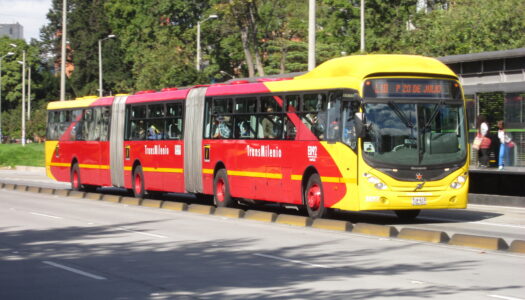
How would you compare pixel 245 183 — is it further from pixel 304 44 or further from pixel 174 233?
pixel 304 44

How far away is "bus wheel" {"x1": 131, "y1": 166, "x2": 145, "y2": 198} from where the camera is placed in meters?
32.2

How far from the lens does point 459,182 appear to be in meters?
21.1

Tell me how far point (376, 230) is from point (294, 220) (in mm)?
3178

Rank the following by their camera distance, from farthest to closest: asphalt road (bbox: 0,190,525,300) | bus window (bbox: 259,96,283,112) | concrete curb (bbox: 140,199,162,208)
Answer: concrete curb (bbox: 140,199,162,208)
bus window (bbox: 259,96,283,112)
asphalt road (bbox: 0,190,525,300)

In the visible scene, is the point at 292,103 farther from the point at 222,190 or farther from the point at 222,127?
the point at 222,190

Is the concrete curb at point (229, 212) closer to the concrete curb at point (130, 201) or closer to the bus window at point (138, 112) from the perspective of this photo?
the concrete curb at point (130, 201)

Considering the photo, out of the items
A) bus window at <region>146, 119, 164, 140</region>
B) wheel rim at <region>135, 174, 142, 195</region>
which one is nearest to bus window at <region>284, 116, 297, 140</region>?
bus window at <region>146, 119, 164, 140</region>

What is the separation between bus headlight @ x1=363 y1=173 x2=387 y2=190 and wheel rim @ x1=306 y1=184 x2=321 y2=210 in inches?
71.6

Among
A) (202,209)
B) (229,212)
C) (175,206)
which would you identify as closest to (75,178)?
(175,206)

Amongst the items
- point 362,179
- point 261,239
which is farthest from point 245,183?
point 261,239

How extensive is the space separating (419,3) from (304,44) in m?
17.8

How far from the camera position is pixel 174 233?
19.8m

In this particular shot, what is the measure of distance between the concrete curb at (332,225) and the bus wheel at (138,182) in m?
12.1

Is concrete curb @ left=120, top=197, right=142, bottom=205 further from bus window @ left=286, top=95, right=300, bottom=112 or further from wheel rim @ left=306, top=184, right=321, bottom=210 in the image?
wheel rim @ left=306, top=184, right=321, bottom=210
